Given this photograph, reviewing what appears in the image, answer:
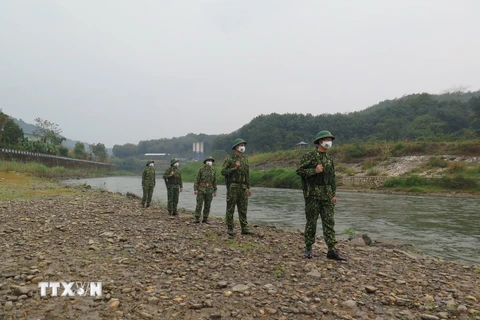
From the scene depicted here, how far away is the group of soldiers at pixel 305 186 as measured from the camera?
6723mm

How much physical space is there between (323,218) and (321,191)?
0.58 metres

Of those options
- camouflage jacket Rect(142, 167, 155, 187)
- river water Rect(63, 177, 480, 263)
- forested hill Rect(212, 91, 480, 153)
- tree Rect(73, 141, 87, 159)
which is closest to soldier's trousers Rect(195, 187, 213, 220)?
river water Rect(63, 177, 480, 263)

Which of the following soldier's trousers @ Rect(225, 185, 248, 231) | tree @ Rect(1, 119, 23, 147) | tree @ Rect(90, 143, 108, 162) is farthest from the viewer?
tree @ Rect(90, 143, 108, 162)

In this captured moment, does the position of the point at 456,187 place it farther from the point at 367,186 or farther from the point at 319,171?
the point at 319,171

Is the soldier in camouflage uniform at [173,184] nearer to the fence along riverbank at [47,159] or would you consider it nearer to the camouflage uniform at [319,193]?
the camouflage uniform at [319,193]

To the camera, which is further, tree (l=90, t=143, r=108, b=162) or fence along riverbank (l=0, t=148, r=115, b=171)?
tree (l=90, t=143, r=108, b=162)

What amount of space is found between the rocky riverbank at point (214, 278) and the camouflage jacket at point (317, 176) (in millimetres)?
1423

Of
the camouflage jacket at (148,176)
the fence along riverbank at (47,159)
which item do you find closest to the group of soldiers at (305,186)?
the camouflage jacket at (148,176)

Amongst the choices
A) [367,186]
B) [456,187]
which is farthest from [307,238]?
[367,186]

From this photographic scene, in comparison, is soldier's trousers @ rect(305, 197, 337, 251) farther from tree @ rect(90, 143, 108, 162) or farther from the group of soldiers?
tree @ rect(90, 143, 108, 162)

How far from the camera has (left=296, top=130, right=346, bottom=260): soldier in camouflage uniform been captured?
671cm

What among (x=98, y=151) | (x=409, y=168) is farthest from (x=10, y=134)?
(x=409, y=168)

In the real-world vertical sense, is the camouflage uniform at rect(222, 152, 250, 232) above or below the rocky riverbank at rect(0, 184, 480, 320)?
above

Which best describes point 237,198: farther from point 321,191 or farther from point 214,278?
point 214,278
